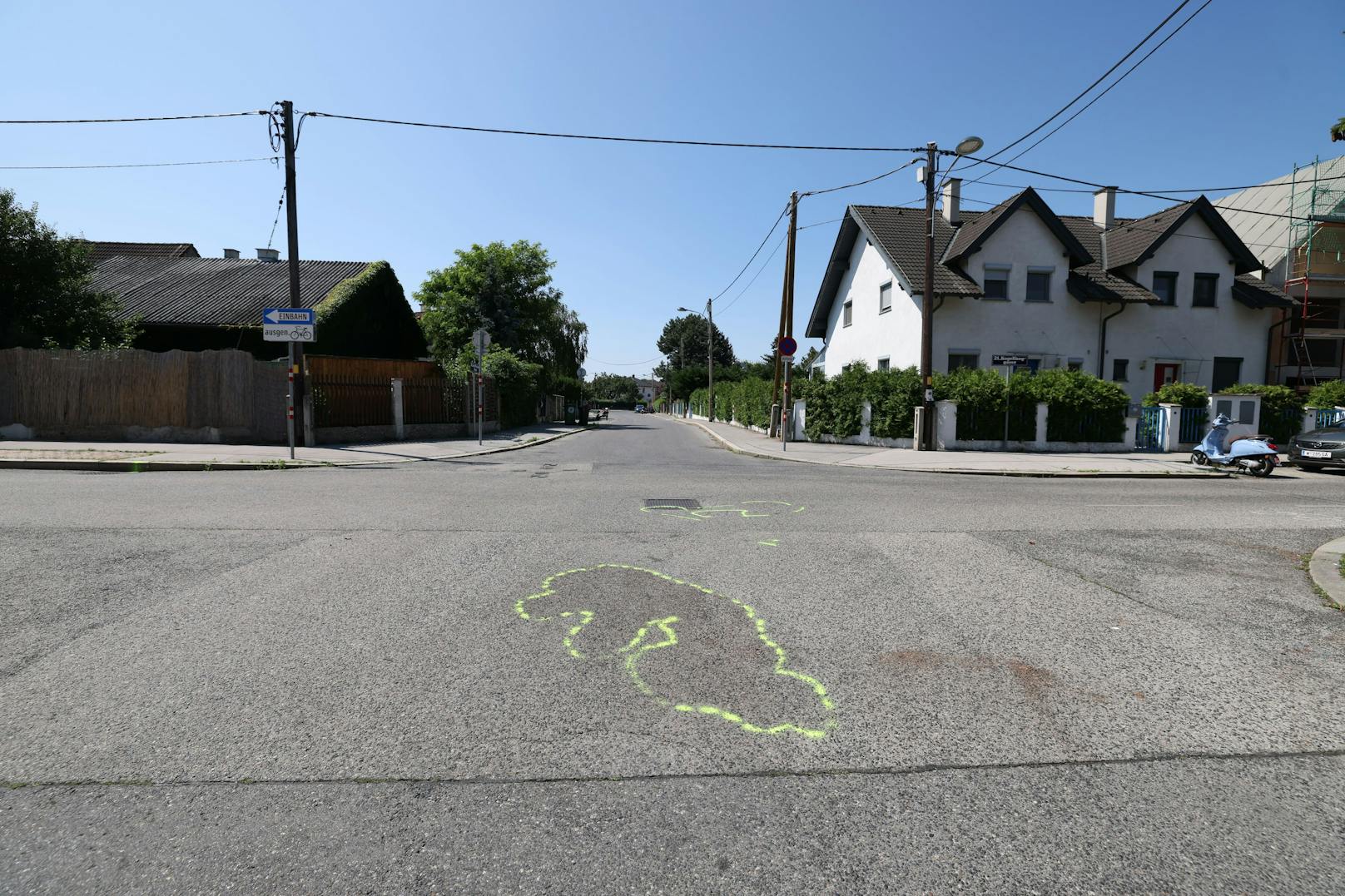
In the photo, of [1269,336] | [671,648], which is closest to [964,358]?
[1269,336]

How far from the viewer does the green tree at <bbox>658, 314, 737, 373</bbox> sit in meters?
99.9

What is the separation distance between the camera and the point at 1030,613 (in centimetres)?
459

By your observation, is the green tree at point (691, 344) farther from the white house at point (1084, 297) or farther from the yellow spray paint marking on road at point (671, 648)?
the yellow spray paint marking on road at point (671, 648)

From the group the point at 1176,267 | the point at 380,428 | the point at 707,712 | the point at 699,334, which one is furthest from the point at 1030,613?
the point at 699,334

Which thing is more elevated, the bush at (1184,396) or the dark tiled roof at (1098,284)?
the dark tiled roof at (1098,284)

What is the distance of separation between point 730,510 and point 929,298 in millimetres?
13252

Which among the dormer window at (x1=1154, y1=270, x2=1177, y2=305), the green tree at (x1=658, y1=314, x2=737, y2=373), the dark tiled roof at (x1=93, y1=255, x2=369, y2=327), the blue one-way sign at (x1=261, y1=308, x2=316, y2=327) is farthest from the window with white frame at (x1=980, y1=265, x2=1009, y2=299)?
the green tree at (x1=658, y1=314, x2=737, y2=373)

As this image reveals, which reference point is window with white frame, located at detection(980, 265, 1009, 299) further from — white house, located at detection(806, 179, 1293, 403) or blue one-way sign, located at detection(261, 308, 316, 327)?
blue one-way sign, located at detection(261, 308, 316, 327)

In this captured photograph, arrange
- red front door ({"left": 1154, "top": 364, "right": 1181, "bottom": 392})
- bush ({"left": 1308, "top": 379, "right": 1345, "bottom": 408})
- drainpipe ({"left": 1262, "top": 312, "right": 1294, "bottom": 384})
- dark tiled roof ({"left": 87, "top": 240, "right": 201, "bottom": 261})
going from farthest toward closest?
dark tiled roof ({"left": 87, "top": 240, "right": 201, "bottom": 261}) < drainpipe ({"left": 1262, "top": 312, "right": 1294, "bottom": 384}) < red front door ({"left": 1154, "top": 364, "right": 1181, "bottom": 392}) < bush ({"left": 1308, "top": 379, "right": 1345, "bottom": 408})

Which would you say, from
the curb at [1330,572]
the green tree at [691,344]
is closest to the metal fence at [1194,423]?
the curb at [1330,572]

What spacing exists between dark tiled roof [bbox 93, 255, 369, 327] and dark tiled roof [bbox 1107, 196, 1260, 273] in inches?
1164

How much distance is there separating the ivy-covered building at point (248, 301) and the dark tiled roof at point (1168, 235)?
1135 inches

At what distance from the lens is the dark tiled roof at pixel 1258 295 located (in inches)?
1035

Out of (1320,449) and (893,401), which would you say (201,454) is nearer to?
(893,401)
